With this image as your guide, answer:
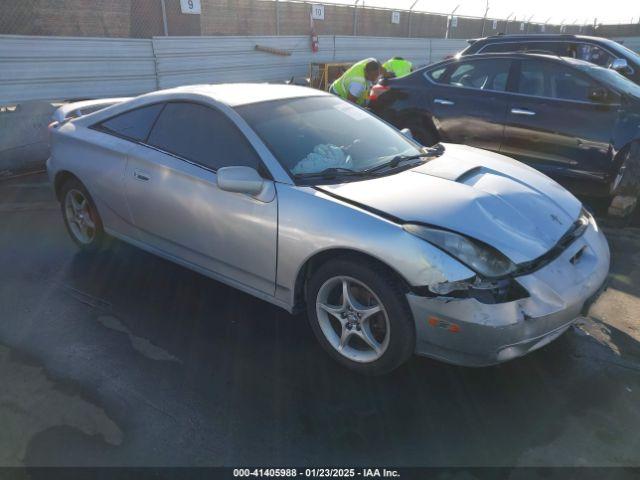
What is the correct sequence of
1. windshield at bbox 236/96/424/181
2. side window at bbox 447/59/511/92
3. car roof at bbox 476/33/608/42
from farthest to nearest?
car roof at bbox 476/33/608/42, side window at bbox 447/59/511/92, windshield at bbox 236/96/424/181

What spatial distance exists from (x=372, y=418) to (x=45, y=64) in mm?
9743

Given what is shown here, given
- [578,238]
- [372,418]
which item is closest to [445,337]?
[372,418]

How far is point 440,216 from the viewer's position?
2561 millimetres

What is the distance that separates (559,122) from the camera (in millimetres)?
5086

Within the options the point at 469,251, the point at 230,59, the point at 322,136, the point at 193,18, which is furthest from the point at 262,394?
the point at 193,18

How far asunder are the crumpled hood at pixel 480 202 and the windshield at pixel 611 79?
2.44 meters

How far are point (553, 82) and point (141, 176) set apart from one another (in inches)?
175

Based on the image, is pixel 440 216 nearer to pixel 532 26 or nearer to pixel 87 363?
pixel 87 363

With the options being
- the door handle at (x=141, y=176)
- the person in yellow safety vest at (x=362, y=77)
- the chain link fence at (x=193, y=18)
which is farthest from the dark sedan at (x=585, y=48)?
the chain link fence at (x=193, y=18)

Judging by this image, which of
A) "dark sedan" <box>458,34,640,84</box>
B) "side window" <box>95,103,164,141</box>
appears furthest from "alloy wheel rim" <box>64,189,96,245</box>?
"dark sedan" <box>458,34,640,84</box>

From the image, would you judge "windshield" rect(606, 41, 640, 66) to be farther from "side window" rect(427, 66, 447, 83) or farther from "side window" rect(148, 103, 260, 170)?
"side window" rect(148, 103, 260, 170)

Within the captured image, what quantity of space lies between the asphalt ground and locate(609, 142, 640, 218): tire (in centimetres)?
116

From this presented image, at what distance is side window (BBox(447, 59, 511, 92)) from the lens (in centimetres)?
567

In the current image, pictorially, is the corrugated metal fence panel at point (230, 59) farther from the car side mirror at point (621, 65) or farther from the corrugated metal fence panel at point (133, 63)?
the car side mirror at point (621, 65)
